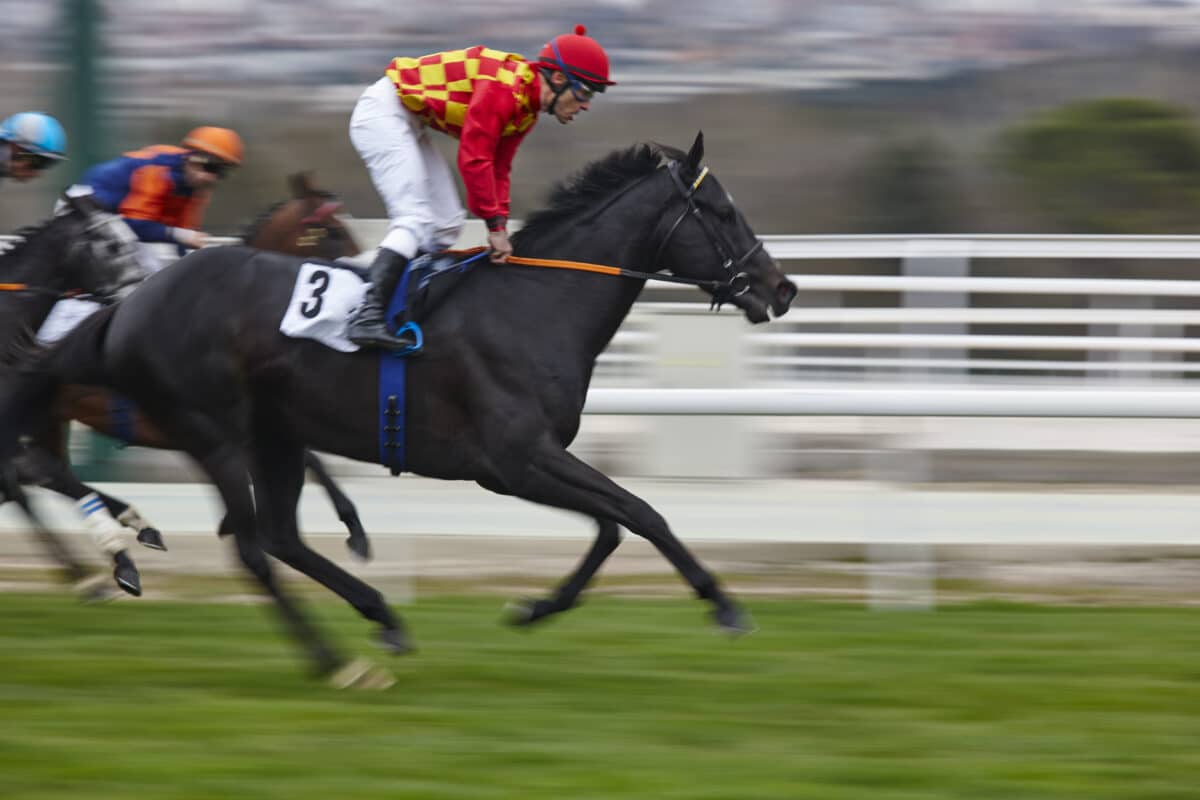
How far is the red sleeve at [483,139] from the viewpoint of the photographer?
4582mm

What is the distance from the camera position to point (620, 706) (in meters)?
4.27

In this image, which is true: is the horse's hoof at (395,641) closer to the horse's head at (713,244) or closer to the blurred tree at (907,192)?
the horse's head at (713,244)

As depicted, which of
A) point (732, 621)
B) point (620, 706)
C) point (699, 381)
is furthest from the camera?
point (699, 381)

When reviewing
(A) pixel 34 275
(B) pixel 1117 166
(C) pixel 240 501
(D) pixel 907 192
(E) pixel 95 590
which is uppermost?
(A) pixel 34 275

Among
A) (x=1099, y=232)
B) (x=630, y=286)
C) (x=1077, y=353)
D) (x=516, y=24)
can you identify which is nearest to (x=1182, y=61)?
(x=1099, y=232)

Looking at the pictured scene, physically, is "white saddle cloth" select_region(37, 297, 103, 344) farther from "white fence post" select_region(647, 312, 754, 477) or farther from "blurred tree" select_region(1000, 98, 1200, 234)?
"blurred tree" select_region(1000, 98, 1200, 234)

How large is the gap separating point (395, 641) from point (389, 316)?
0.86 metres

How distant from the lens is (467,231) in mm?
6859

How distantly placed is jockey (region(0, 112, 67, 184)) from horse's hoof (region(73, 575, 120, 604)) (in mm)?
1385

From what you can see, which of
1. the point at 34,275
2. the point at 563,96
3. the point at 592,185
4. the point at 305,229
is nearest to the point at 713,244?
the point at 592,185

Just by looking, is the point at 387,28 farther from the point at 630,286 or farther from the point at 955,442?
the point at 630,286

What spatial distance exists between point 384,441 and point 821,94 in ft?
44.1

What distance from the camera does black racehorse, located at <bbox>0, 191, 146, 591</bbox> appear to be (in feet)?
18.4

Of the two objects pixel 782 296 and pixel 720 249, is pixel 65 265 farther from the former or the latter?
pixel 782 296
